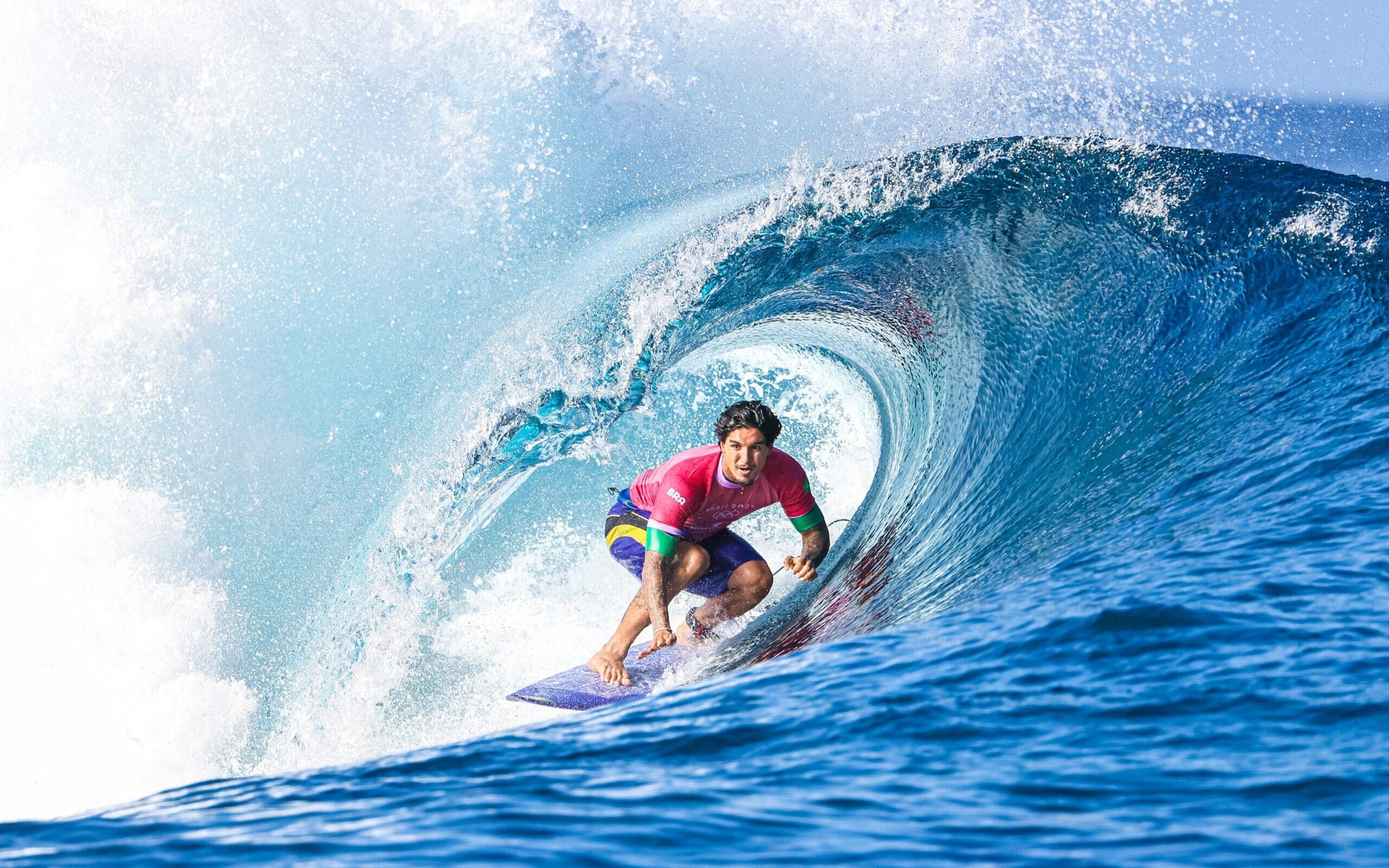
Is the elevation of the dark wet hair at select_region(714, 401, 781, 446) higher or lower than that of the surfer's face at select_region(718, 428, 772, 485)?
higher

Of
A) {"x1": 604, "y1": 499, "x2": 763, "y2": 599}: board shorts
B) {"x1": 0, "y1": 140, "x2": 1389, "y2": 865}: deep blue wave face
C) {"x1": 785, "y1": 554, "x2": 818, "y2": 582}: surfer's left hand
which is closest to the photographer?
{"x1": 0, "y1": 140, "x2": 1389, "y2": 865}: deep blue wave face

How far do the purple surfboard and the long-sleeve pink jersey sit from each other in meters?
0.55

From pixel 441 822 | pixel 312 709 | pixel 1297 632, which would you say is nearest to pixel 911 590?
pixel 1297 632

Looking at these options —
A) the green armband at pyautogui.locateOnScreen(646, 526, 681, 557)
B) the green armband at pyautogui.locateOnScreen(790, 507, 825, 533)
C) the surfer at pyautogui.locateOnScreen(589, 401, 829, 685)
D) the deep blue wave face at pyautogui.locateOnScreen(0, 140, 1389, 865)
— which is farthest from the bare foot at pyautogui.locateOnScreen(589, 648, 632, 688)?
the green armband at pyautogui.locateOnScreen(790, 507, 825, 533)

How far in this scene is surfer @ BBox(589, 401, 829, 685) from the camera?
4.07 meters

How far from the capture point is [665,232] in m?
7.08

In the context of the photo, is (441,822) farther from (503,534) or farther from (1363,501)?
(503,534)

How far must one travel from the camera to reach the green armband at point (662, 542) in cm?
416

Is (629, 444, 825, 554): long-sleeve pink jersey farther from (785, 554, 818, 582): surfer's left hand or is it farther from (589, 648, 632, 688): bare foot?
(589, 648, 632, 688): bare foot

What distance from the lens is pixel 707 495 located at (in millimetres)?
4242

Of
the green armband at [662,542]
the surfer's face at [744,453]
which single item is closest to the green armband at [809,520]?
the surfer's face at [744,453]

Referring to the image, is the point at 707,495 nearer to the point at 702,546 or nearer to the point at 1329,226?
the point at 702,546

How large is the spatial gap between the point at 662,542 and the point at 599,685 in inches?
27.5

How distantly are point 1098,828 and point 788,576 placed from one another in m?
4.43
